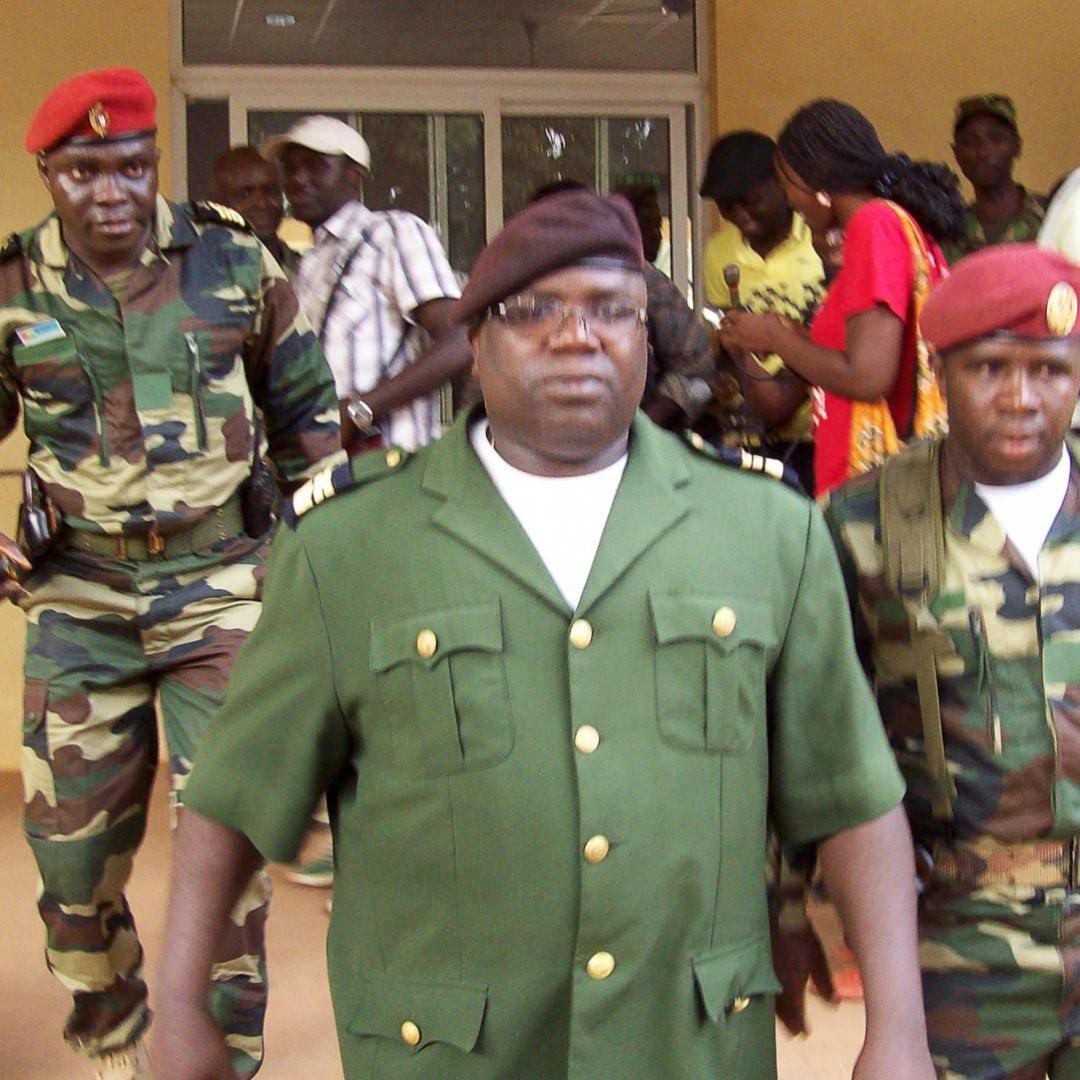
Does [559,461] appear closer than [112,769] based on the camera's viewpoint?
Yes

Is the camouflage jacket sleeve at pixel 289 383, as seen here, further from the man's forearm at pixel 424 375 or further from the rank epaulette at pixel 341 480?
the rank epaulette at pixel 341 480

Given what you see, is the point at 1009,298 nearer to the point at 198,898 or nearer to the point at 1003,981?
the point at 1003,981

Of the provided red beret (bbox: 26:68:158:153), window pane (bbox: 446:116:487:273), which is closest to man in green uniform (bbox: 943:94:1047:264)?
window pane (bbox: 446:116:487:273)

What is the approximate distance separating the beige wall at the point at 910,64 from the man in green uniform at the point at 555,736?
15.2ft

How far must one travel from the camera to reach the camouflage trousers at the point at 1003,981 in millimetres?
2010

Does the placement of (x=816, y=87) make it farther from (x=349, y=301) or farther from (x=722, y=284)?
(x=349, y=301)

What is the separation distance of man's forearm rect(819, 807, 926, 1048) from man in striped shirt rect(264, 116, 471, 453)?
88.0 inches

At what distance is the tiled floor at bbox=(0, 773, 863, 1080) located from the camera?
3.39 meters

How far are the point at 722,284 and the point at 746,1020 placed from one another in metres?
3.03

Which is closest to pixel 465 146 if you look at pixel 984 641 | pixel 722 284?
pixel 722 284

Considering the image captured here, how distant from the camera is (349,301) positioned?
401cm

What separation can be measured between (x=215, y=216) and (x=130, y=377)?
0.41m

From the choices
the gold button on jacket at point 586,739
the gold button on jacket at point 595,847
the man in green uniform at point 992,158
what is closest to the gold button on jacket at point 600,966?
the gold button on jacket at point 595,847

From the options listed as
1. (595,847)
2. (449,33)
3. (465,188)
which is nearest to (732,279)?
(595,847)
